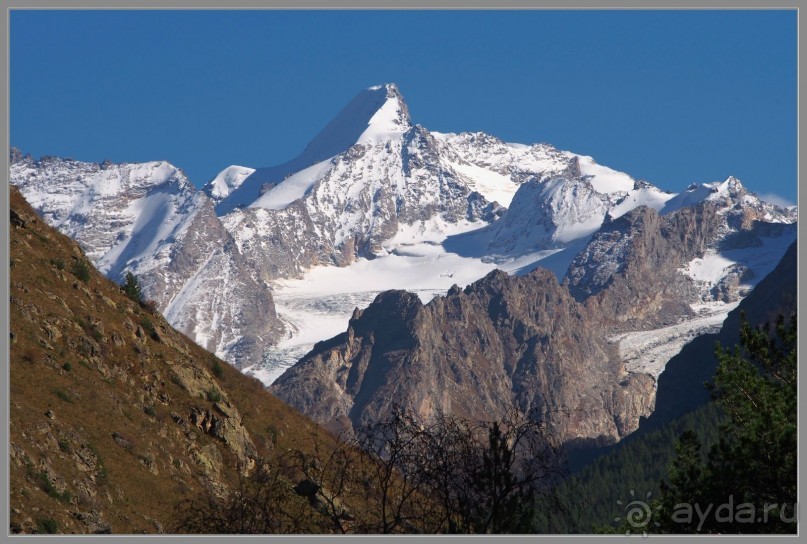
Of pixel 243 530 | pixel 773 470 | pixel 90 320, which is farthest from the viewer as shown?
pixel 90 320

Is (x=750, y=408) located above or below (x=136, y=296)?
below

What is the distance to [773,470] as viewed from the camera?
126 feet

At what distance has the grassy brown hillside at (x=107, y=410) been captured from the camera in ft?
181

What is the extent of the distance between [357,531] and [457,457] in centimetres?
302

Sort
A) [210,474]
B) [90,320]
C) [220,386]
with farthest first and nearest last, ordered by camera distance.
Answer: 1. [220,386]
2. [90,320]
3. [210,474]

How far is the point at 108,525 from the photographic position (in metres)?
53.3

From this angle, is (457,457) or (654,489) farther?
(654,489)

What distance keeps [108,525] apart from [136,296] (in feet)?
107

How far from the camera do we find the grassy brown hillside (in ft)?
181

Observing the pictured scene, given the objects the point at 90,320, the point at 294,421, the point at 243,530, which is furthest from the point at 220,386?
the point at 243,530

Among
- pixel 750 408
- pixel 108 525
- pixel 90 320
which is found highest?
pixel 90 320

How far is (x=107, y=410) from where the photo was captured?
2576 inches

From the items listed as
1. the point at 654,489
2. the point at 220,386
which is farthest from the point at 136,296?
the point at 654,489

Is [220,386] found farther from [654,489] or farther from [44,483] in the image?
[654,489]
